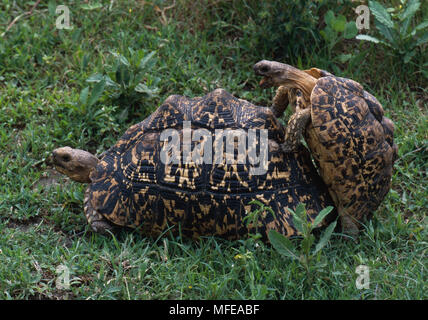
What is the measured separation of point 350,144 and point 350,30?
7.13ft

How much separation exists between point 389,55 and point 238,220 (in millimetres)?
2880

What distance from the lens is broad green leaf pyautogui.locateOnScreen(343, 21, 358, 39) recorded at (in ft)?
19.4

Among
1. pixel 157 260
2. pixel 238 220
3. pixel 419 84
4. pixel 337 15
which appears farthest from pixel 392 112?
pixel 157 260

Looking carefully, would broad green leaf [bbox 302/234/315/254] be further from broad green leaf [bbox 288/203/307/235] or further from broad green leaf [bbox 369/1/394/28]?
broad green leaf [bbox 369/1/394/28]

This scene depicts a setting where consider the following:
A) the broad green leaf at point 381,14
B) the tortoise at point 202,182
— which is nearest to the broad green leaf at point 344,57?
the broad green leaf at point 381,14

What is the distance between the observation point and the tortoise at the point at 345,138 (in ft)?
13.7

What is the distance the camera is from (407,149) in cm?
535

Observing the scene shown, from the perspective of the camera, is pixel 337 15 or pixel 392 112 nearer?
pixel 392 112

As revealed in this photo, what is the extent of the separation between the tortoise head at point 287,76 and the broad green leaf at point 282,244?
1136 millimetres

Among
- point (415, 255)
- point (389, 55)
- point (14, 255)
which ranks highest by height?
point (389, 55)

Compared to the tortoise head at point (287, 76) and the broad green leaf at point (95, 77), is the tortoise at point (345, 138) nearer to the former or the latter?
the tortoise head at point (287, 76)

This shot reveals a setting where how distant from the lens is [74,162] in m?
4.68

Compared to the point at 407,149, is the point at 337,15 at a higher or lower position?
higher

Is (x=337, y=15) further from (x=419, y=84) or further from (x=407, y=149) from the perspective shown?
(x=407, y=149)
